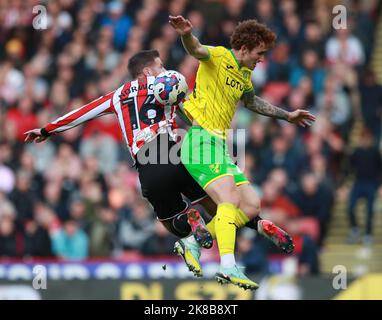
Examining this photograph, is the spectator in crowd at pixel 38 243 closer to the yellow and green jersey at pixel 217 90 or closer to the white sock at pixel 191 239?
the white sock at pixel 191 239

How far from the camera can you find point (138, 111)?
451 inches

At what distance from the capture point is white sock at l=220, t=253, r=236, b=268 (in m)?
10.9

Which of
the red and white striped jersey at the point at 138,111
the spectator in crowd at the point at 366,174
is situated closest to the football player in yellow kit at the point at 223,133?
the red and white striped jersey at the point at 138,111

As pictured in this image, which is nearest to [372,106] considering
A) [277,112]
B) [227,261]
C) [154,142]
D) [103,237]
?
[103,237]

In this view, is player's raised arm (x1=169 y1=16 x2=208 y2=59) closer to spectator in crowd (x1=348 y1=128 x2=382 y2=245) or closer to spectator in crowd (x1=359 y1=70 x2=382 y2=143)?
spectator in crowd (x1=348 y1=128 x2=382 y2=245)

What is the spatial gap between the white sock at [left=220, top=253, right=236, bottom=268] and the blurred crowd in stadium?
20.4ft

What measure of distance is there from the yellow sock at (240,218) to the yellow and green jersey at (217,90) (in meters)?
0.77

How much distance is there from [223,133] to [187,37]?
124cm

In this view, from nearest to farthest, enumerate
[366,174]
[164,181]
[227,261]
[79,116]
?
[227,261] < [164,181] < [79,116] < [366,174]

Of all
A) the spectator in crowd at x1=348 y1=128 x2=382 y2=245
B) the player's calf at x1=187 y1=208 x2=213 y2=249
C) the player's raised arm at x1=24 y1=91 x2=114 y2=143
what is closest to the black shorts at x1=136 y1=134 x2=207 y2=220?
the player's calf at x1=187 y1=208 x2=213 y2=249

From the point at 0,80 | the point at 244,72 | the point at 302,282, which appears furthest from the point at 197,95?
the point at 0,80

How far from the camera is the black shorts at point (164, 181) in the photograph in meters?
11.3

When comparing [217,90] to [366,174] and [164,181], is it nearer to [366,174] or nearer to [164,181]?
[164,181]

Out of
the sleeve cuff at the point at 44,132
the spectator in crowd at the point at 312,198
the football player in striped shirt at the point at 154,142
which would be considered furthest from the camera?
the spectator in crowd at the point at 312,198
